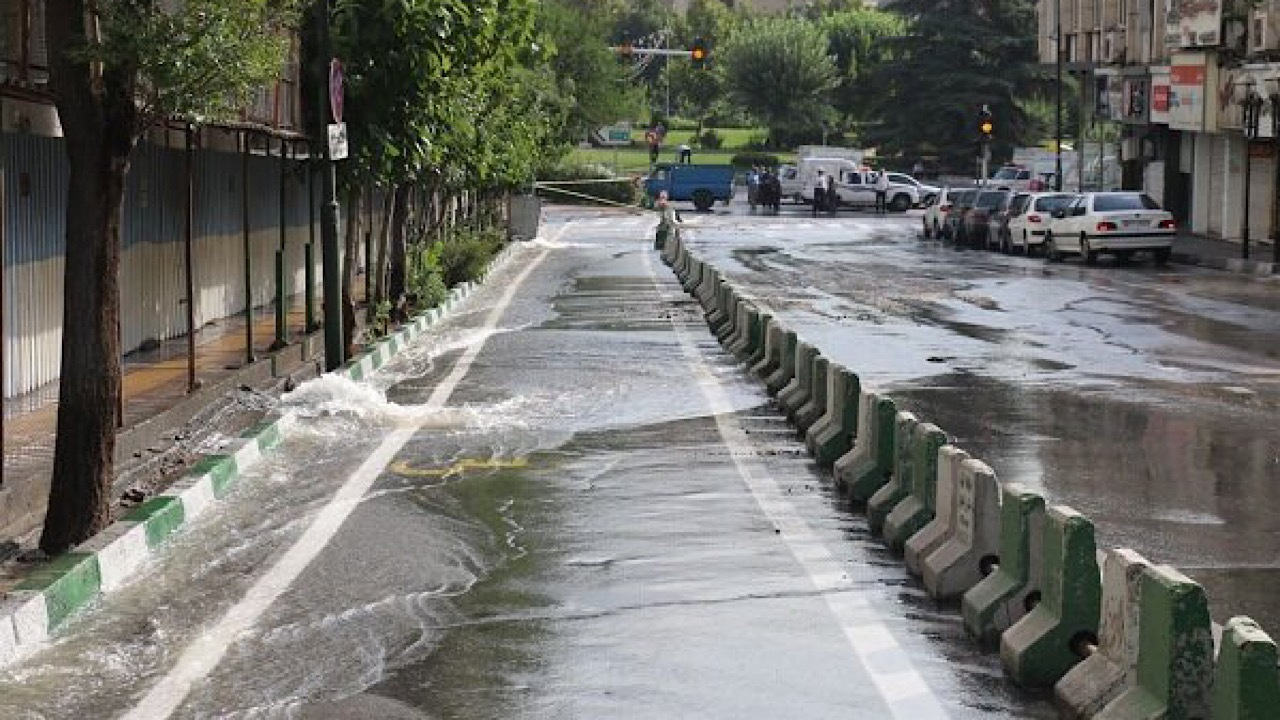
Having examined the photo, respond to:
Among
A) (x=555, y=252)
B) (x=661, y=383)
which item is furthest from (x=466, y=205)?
(x=661, y=383)

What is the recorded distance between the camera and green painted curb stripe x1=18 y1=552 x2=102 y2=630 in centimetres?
983

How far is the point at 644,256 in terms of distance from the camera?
51594 mm

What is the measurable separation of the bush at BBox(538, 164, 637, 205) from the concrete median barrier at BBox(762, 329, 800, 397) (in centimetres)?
6875

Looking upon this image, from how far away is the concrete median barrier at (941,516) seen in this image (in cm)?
1069

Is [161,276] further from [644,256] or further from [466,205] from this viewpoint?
[466,205]

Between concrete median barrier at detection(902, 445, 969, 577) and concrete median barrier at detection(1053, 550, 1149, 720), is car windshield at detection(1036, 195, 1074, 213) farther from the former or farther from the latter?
concrete median barrier at detection(1053, 550, 1149, 720)

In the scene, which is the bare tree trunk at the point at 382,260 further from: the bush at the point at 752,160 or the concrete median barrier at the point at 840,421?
the bush at the point at 752,160

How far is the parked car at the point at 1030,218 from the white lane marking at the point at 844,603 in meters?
34.3

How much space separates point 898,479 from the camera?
12.4 metres

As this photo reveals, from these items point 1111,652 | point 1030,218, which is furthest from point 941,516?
point 1030,218

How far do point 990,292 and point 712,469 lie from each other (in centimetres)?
2236

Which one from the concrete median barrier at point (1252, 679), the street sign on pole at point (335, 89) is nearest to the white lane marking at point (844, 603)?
the concrete median barrier at point (1252, 679)

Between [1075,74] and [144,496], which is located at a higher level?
[1075,74]

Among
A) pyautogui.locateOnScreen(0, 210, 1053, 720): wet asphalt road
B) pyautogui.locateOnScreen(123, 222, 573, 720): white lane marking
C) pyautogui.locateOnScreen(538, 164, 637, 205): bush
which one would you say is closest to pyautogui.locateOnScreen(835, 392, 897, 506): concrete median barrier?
pyautogui.locateOnScreen(0, 210, 1053, 720): wet asphalt road
